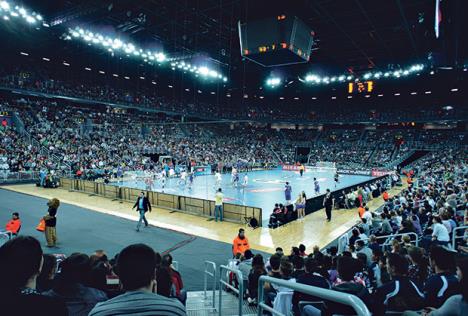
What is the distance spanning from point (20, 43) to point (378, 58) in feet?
142

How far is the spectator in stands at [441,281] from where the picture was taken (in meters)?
3.49

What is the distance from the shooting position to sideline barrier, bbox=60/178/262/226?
1611cm

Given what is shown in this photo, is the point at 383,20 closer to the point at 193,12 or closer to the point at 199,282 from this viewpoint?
the point at 193,12

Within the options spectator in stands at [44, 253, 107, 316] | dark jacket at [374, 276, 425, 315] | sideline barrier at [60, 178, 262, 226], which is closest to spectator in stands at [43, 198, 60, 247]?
sideline barrier at [60, 178, 262, 226]

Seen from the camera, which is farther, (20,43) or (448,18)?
(20,43)

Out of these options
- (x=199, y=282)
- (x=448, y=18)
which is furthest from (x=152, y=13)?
(x=199, y=282)

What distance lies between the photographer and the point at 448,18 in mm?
12633

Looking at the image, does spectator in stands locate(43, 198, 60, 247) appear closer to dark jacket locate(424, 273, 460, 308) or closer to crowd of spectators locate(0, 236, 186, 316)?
crowd of spectators locate(0, 236, 186, 316)

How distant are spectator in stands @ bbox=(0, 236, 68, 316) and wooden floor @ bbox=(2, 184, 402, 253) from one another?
1053cm

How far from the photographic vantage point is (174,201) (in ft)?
63.0

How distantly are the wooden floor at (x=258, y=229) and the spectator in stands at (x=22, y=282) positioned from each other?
34.5ft

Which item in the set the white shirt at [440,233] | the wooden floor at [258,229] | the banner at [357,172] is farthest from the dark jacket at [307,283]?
the banner at [357,172]

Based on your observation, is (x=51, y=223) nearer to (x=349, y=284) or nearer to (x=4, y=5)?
(x=349, y=284)

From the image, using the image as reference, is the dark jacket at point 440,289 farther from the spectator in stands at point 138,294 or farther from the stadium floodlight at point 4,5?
the stadium floodlight at point 4,5
